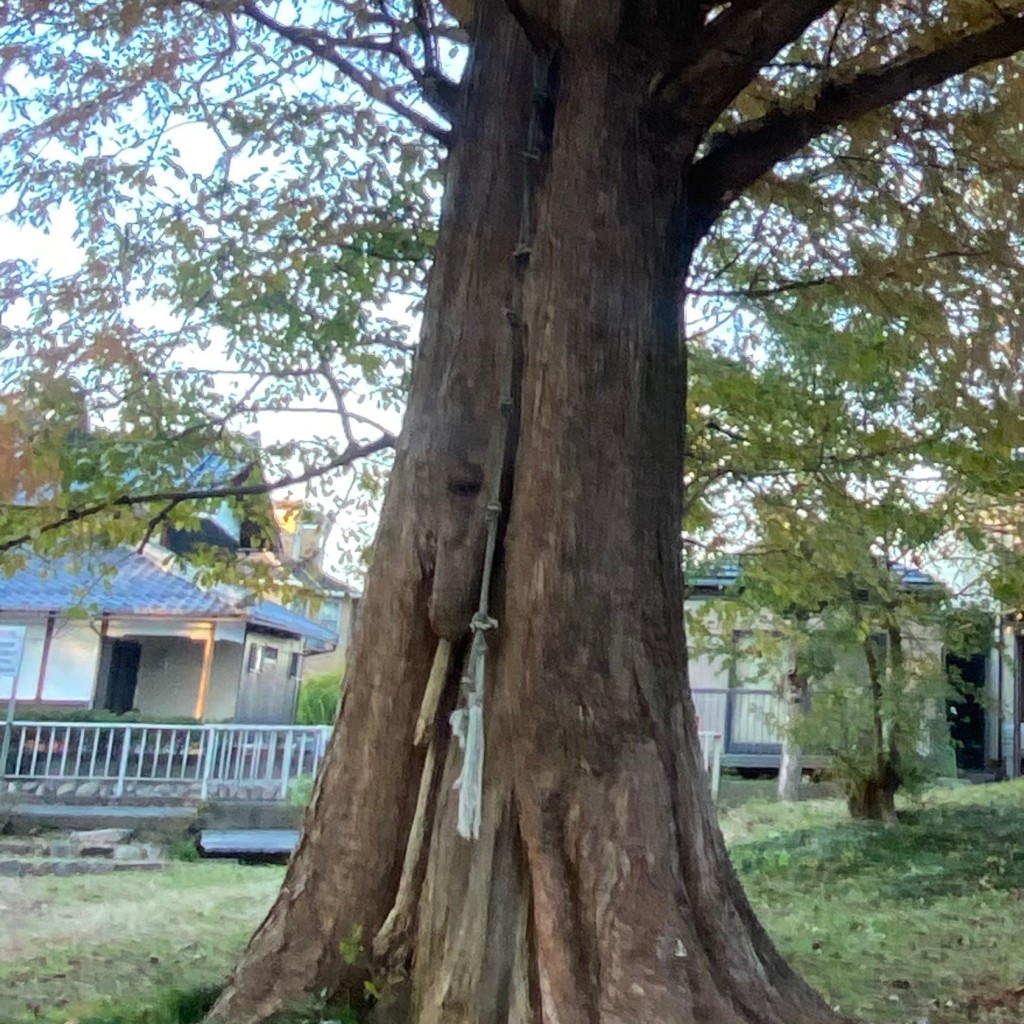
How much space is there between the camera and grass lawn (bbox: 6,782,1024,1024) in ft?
14.8

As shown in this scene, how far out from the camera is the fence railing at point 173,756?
14383mm

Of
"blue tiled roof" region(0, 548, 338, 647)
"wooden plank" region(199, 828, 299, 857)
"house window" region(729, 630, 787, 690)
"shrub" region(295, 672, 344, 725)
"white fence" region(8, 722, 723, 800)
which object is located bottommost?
"wooden plank" region(199, 828, 299, 857)

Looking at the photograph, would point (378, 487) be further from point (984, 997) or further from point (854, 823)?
point (854, 823)

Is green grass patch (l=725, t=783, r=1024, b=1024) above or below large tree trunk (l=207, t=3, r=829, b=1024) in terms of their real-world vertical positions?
below

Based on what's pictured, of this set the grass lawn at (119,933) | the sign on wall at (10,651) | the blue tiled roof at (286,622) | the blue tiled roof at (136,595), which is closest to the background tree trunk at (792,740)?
the grass lawn at (119,933)

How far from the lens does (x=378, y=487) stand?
8.27 metres

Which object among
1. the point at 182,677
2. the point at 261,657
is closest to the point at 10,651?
the point at 182,677

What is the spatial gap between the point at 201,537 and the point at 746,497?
41.1ft

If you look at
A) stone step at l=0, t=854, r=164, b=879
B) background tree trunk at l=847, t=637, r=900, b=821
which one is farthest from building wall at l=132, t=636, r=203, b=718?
background tree trunk at l=847, t=637, r=900, b=821

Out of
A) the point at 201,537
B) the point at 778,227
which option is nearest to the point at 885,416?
the point at 778,227

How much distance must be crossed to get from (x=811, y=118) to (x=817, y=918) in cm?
512

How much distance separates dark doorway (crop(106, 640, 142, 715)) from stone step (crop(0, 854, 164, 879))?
7.71 metres

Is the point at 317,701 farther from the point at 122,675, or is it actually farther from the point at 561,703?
the point at 561,703

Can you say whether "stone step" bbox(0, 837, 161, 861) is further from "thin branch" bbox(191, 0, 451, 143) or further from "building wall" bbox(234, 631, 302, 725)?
"thin branch" bbox(191, 0, 451, 143)
